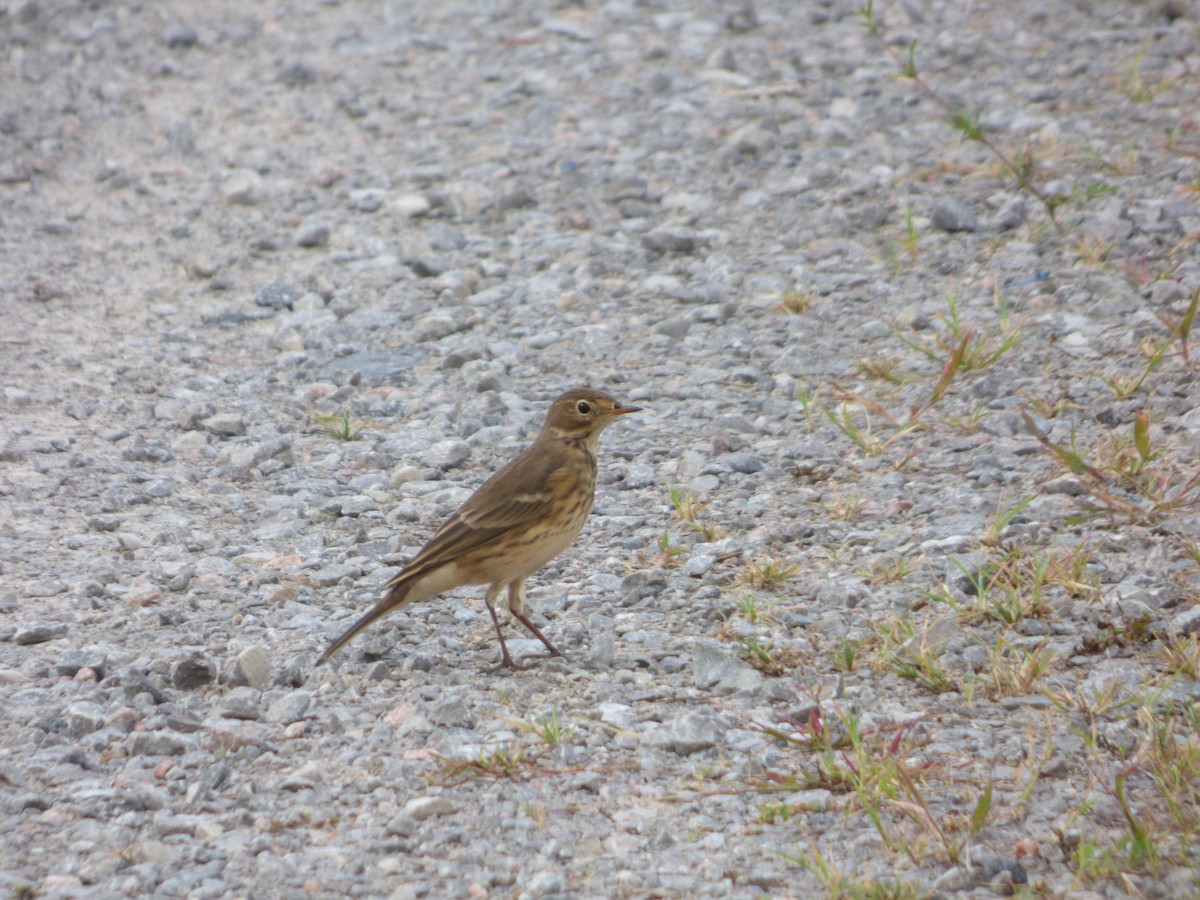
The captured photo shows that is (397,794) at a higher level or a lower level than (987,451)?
higher

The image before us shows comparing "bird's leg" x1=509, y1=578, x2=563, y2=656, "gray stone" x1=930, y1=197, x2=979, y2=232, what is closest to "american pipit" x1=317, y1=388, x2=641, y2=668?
"bird's leg" x1=509, y1=578, x2=563, y2=656

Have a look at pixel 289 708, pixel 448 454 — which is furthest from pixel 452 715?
pixel 448 454

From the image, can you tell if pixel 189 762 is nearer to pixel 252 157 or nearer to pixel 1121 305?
pixel 1121 305

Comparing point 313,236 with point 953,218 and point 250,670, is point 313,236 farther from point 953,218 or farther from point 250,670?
point 250,670

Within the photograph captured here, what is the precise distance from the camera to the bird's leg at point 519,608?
595 cm

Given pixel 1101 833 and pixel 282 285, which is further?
pixel 282 285

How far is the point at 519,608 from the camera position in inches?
243

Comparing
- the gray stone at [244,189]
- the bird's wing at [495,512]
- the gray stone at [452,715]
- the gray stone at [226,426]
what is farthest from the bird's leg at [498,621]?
the gray stone at [244,189]

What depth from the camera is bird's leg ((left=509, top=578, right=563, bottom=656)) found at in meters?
5.95

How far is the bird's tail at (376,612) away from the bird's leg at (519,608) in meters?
0.52

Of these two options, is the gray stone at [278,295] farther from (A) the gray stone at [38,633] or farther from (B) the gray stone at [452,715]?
(B) the gray stone at [452,715]

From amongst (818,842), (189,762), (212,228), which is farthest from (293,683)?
(212,228)

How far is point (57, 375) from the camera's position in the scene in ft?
27.8

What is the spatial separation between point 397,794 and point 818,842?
4.64 feet
